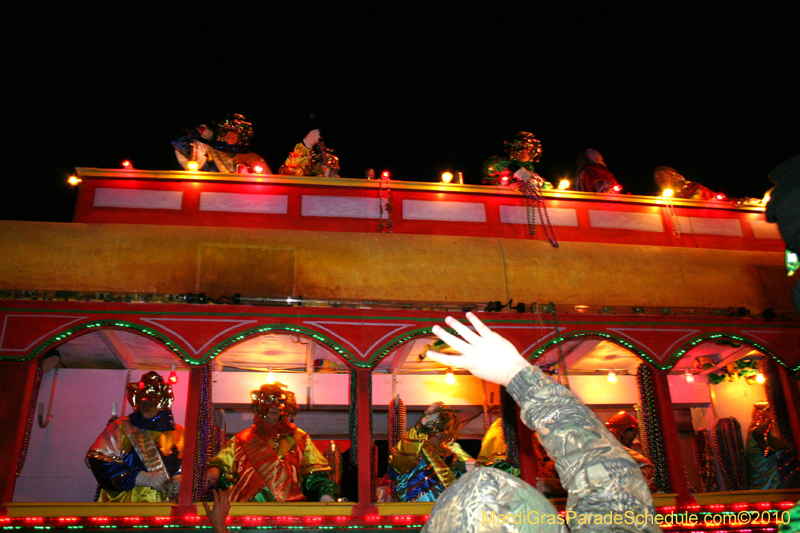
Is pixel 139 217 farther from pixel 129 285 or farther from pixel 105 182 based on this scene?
pixel 129 285

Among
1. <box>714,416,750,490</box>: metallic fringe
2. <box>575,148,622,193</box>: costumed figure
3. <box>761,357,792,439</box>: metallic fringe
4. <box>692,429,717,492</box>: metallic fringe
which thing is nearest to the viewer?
<box>761,357,792,439</box>: metallic fringe

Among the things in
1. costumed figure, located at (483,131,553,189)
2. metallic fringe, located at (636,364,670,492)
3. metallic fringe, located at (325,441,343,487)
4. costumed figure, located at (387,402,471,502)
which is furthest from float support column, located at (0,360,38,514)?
metallic fringe, located at (636,364,670,492)

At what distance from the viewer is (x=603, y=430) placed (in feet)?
5.32

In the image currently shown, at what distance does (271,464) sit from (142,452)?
1.64 metres

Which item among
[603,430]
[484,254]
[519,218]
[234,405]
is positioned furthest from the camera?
[234,405]

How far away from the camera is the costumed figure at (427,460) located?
Answer: 6.93 metres

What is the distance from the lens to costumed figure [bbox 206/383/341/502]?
22.2 ft

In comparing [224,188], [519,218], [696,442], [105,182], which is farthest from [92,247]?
[696,442]

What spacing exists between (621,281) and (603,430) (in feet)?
21.8

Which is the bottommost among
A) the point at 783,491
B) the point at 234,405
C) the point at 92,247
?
the point at 783,491

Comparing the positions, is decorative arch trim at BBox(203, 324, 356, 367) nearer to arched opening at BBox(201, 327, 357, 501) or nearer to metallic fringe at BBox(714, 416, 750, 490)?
arched opening at BBox(201, 327, 357, 501)

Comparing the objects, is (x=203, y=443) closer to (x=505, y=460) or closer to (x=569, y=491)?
(x=505, y=460)

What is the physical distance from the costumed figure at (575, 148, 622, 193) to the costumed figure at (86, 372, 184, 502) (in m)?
7.57

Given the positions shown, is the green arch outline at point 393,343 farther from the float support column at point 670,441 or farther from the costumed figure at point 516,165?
the costumed figure at point 516,165
